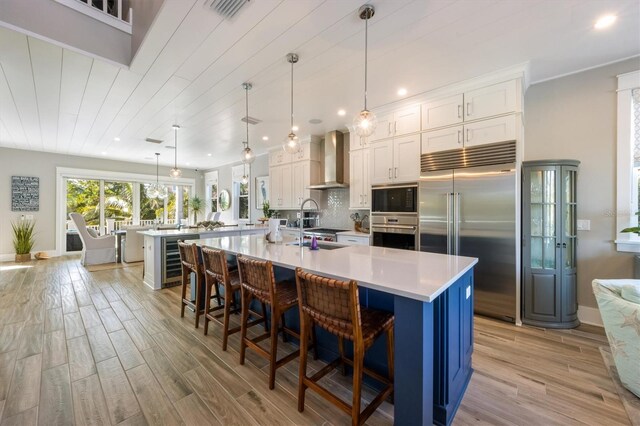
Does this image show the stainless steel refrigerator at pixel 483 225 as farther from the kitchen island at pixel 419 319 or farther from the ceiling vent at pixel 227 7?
the ceiling vent at pixel 227 7

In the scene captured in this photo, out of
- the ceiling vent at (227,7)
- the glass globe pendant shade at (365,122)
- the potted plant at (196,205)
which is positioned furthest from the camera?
the potted plant at (196,205)

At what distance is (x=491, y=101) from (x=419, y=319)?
9.28ft

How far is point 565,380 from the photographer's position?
1.93 meters

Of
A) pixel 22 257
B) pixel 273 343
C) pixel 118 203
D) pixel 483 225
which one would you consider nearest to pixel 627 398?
pixel 483 225

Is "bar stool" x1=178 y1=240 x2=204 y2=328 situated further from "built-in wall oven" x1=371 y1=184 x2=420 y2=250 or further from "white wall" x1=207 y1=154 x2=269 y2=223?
"white wall" x1=207 y1=154 x2=269 y2=223

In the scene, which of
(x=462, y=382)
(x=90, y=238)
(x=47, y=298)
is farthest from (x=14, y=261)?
(x=462, y=382)

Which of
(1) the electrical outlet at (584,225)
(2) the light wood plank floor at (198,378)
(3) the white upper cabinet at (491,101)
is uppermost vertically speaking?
(3) the white upper cabinet at (491,101)

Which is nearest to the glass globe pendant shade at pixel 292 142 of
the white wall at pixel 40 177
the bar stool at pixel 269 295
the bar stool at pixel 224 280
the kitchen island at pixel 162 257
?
the bar stool at pixel 224 280

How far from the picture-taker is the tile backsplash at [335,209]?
5090 millimetres

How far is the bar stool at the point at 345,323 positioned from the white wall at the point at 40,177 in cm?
872

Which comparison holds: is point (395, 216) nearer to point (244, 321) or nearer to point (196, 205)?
point (244, 321)

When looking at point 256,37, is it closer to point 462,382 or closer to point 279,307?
point 279,307

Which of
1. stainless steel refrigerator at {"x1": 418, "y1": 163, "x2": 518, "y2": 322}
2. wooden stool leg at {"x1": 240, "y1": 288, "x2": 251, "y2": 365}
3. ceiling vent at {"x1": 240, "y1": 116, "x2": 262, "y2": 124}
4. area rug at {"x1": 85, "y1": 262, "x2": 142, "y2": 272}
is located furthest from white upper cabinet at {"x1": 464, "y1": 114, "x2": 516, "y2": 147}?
area rug at {"x1": 85, "y1": 262, "x2": 142, "y2": 272}

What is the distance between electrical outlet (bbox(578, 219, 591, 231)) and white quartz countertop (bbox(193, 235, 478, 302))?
2.01 m
